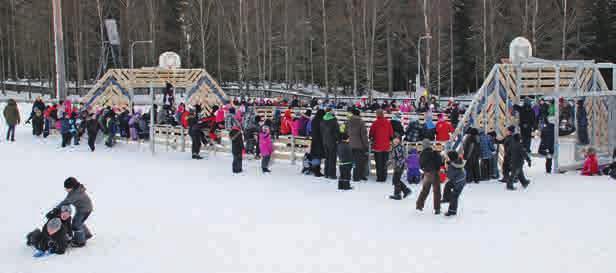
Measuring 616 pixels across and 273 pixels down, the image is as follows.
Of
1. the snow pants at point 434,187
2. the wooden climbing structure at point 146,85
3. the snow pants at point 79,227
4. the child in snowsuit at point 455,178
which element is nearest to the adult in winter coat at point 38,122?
the wooden climbing structure at point 146,85

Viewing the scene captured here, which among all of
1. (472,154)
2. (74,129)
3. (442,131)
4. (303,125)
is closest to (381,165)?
(472,154)

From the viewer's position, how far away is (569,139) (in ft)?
62.7

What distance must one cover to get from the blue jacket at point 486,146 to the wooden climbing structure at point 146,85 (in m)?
15.0

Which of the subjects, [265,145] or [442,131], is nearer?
[265,145]

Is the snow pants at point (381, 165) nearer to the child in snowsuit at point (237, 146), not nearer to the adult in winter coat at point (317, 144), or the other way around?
the adult in winter coat at point (317, 144)

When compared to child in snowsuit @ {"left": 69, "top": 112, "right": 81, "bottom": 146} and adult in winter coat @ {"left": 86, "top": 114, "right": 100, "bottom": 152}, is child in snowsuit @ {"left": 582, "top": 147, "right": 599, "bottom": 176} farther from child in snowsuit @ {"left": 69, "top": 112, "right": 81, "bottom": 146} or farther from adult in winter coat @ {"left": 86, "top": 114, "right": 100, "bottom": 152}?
child in snowsuit @ {"left": 69, "top": 112, "right": 81, "bottom": 146}

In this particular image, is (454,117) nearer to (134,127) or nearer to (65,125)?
(134,127)

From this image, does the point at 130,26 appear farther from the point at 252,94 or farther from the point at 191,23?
the point at 252,94

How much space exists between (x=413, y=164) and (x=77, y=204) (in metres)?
6.78

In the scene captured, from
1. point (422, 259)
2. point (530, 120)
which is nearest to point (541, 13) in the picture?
point (530, 120)

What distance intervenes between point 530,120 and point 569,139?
3542mm

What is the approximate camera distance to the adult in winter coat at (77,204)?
8008 millimetres

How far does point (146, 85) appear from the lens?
86.5 feet

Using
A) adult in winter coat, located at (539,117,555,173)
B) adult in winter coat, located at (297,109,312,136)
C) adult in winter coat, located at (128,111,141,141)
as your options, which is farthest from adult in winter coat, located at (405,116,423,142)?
adult in winter coat, located at (128,111,141,141)
